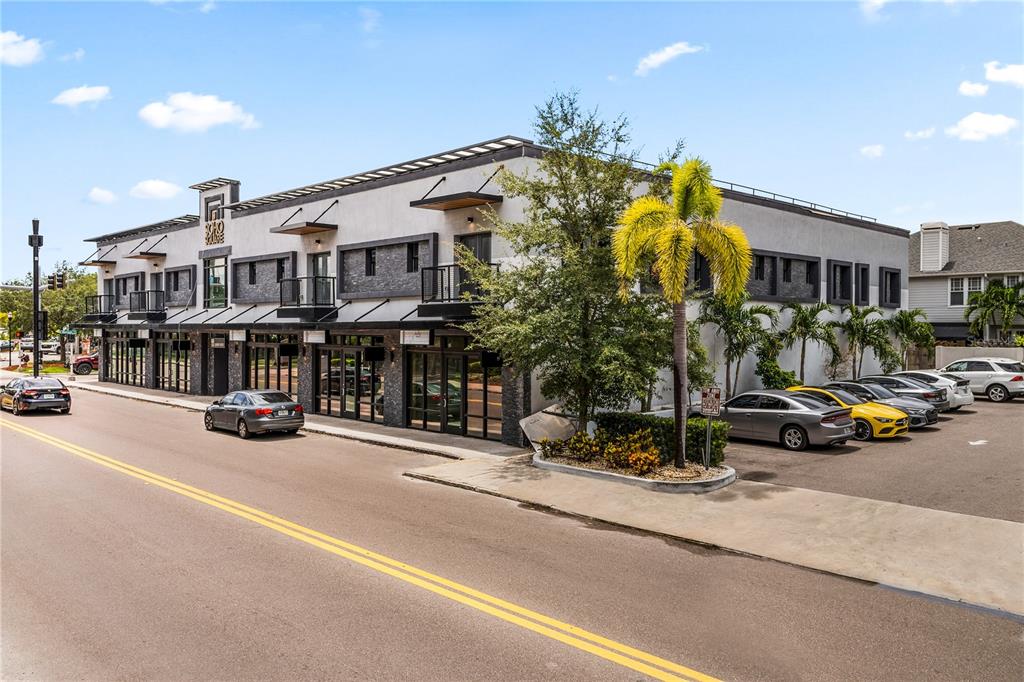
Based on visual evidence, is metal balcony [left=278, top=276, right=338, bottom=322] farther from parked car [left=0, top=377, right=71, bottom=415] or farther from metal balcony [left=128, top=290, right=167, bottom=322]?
metal balcony [left=128, top=290, right=167, bottom=322]

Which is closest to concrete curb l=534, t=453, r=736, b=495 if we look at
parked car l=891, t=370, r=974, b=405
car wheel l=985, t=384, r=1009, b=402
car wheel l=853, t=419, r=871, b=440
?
car wheel l=853, t=419, r=871, b=440

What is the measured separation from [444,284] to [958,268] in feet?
121

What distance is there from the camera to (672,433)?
50.1 feet

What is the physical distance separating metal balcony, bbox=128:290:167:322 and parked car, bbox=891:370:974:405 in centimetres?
3442

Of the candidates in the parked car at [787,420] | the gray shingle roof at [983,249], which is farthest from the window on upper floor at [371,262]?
the gray shingle roof at [983,249]

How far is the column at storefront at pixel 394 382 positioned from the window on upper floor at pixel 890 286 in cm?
2359

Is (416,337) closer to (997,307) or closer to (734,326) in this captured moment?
(734,326)

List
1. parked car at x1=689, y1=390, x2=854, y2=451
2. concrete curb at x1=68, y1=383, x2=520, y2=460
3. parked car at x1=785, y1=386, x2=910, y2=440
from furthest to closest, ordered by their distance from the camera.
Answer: parked car at x1=785, y1=386, x2=910, y2=440, concrete curb at x1=68, y1=383, x2=520, y2=460, parked car at x1=689, y1=390, x2=854, y2=451

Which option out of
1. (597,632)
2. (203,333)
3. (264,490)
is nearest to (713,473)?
(597,632)

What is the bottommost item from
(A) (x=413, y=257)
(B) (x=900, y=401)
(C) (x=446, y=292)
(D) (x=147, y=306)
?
(B) (x=900, y=401)

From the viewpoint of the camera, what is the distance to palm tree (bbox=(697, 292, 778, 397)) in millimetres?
23547

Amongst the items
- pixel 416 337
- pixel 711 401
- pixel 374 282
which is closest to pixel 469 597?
pixel 711 401

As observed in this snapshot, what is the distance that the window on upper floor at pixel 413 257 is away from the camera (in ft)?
73.6

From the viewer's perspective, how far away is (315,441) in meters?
20.3
